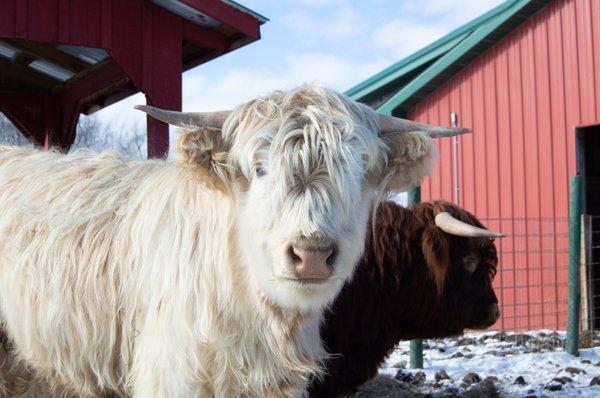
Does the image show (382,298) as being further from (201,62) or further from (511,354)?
(201,62)

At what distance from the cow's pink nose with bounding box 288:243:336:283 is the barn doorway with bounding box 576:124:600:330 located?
269 inches

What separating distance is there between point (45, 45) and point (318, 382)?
19.3 ft

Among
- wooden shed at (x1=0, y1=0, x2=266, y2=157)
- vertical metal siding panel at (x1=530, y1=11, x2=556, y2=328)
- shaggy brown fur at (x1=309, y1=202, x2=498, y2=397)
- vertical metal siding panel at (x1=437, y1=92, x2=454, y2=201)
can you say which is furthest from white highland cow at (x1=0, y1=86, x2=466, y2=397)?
vertical metal siding panel at (x1=437, y1=92, x2=454, y2=201)

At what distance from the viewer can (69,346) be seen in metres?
3.56

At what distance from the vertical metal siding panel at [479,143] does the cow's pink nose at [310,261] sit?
8.34 metres

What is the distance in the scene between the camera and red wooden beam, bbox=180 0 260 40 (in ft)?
24.6

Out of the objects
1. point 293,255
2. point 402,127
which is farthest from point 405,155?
point 293,255

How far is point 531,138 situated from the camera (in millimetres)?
10180

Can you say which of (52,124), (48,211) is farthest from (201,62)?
(48,211)

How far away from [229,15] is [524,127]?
4.77 metres

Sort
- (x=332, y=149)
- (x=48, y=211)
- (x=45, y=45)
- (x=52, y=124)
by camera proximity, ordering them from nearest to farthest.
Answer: (x=332, y=149)
(x=48, y=211)
(x=45, y=45)
(x=52, y=124)

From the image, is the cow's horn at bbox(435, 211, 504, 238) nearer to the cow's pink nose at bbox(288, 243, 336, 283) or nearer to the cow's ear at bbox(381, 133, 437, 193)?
the cow's ear at bbox(381, 133, 437, 193)

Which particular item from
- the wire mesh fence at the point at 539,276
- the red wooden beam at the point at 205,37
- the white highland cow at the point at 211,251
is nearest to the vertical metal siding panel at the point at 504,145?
the wire mesh fence at the point at 539,276

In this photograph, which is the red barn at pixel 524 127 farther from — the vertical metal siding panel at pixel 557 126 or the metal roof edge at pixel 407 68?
the metal roof edge at pixel 407 68
